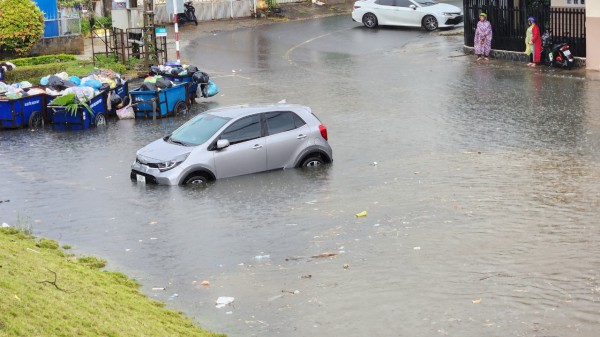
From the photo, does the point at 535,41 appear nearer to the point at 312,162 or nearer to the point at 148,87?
the point at 148,87

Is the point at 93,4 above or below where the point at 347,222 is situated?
above

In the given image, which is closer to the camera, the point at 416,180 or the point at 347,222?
the point at 347,222

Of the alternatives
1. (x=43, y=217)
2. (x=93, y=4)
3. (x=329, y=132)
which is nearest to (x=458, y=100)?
(x=329, y=132)

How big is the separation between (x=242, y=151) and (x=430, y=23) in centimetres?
2535

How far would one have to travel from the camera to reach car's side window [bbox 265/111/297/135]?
19.7 m

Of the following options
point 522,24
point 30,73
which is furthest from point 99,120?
point 522,24

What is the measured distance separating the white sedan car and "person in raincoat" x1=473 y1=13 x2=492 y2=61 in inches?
325

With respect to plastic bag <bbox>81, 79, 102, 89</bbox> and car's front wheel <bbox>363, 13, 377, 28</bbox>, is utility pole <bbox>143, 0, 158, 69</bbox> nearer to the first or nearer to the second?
plastic bag <bbox>81, 79, 102, 89</bbox>

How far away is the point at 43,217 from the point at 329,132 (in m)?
8.36

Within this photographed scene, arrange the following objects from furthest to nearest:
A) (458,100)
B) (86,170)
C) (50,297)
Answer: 1. (458,100)
2. (86,170)
3. (50,297)

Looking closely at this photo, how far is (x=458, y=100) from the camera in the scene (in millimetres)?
26906

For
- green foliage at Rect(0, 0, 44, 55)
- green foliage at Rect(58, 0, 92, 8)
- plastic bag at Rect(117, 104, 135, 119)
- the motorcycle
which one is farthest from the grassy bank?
the motorcycle

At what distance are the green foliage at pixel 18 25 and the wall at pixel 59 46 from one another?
1.30m

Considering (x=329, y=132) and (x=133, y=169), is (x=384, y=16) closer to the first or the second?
(x=329, y=132)
